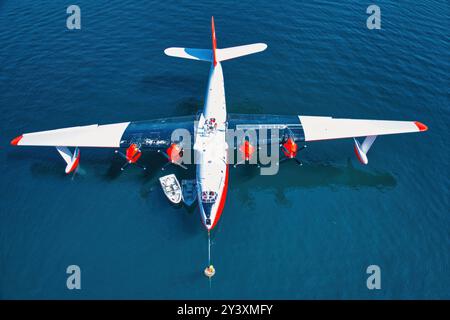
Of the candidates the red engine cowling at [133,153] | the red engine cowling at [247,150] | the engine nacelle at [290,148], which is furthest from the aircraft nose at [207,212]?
the engine nacelle at [290,148]

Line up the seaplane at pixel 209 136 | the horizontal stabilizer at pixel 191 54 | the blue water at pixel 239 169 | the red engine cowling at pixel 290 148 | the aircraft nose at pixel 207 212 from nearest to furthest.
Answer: the blue water at pixel 239 169
the aircraft nose at pixel 207 212
the seaplane at pixel 209 136
the red engine cowling at pixel 290 148
the horizontal stabilizer at pixel 191 54

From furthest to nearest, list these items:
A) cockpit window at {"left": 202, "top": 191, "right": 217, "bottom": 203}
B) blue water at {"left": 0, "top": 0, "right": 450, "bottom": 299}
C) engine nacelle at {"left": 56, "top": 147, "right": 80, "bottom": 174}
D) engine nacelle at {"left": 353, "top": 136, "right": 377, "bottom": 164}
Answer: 1. engine nacelle at {"left": 353, "top": 136, "right": 377, "bottom": 164}
2. engine nacelle at {"left": 56, "top": 147, "right": 80, "bottom": 174}
3. cockpit window at {"left": 202, "top": 191, "right": 217, "bottom": 203}
4. blue water at {"left": 0, "top": 0, "right": 450, "bottom": 299}

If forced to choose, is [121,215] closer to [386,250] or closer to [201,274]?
[201,274]

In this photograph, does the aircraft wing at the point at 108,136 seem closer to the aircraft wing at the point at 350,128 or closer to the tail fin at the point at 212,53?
the tail fin at the point at 212,53

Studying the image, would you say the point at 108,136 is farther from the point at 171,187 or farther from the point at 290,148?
the point at 290,148

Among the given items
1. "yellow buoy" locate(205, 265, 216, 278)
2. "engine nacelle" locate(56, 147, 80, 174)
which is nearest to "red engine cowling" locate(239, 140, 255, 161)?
"yellow buoy" locate(205, 265, 216, 278)

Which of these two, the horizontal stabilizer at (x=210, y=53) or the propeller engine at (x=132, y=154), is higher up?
the horizontal stabilizer at (x=210, y=53)

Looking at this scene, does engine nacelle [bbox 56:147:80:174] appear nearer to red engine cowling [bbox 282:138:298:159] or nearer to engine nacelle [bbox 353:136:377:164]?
red engine cowling [bbox 282:138:298:159]

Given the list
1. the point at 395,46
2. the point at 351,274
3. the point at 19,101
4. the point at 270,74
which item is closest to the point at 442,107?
the point at 395,46
